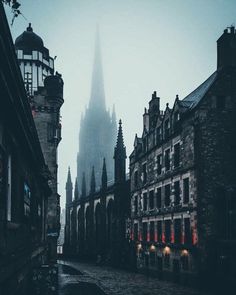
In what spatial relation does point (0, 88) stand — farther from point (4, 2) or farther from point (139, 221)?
point (139, 221)

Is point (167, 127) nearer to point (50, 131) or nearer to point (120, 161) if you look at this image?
point (50, 131)

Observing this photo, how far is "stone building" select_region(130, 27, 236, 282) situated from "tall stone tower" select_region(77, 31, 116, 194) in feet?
289

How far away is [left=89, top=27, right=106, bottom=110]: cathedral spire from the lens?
6201 inches

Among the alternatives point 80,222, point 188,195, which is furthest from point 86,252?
point 188,195

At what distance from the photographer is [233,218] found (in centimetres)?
2791

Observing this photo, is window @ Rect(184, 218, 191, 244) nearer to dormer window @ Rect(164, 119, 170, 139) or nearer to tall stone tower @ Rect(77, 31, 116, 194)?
dormer window @ Rect(164, 119, 170, 139)

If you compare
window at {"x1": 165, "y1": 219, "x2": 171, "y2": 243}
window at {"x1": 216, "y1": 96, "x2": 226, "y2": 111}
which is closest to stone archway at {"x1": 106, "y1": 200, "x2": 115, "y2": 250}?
window at {"x1": 165, "y1": 219, "x2": 171, "y2": 243}

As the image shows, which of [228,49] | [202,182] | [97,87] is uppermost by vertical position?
[97,87]

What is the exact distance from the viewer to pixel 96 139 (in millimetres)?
139500

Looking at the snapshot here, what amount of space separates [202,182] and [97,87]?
464 ft

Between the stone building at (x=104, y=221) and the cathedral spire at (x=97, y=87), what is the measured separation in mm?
79223

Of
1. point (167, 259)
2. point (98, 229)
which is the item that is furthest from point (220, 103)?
point (98, 229)

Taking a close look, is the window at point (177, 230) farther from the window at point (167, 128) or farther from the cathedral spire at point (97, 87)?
the cathedral spire at point (97, 87)

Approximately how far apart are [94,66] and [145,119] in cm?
13871
